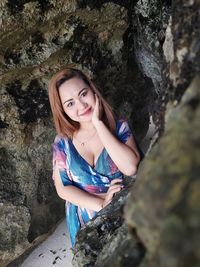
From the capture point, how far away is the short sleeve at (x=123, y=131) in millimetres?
2461

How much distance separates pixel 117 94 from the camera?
159 inches

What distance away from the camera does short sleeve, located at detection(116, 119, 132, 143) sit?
2.46 m

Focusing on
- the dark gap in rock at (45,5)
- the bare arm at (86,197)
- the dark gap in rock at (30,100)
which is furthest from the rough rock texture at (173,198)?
the dark gap in rock at (30,100)

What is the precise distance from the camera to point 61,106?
8.00 ft

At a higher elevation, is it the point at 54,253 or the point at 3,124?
the point at 3,124

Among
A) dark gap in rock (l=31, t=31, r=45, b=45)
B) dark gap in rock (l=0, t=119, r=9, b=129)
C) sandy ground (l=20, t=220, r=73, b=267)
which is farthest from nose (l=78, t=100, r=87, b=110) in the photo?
sandy ground (l=20, t=220, r=73, b=267)

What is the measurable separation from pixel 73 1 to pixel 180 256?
2411 millimetres

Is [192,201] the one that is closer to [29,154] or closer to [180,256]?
[180,256]

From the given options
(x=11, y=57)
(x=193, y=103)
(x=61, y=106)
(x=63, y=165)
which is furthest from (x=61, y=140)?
(x=193, y=103)

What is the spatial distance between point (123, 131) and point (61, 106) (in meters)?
0.34

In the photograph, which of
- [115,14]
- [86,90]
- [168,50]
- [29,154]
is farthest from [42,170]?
[168,50]

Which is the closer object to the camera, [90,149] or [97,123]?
[97,123]

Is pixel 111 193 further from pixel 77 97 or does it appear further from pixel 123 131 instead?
pixel 77 97

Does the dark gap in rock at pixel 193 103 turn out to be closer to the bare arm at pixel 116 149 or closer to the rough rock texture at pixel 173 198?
the rough rock texture at pixel 173 198
